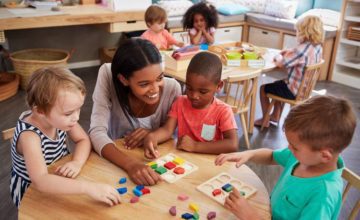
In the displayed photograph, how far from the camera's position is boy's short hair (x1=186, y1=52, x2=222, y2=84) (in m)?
1.49

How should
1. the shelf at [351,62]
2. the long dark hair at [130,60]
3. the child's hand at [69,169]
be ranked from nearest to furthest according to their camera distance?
the child's hand at [69,169] < the long dark hair at [130,60] < the shelf at [351,62]

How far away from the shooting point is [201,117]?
5.13 ft

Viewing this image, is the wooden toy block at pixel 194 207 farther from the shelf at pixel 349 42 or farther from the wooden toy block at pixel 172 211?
the shelf at pixel 349 42

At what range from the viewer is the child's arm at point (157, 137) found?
137cm

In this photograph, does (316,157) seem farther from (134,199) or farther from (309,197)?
(134,199)

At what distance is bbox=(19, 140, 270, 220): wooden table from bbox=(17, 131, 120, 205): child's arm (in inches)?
1.0

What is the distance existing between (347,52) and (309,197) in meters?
4.19

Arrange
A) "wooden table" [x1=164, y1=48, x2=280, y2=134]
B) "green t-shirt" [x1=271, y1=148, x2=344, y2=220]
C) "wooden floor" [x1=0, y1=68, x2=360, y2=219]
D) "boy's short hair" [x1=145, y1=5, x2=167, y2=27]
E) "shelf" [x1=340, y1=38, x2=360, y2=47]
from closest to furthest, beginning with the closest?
"green t-shirt" [x1=271, y1=148, x2=344, y2=220] < "wooden floor" [x1=0, y1=68, x2=360, y2=219] < "wooden table" [x1=164, y1=48, x2=280, y2=134] < "boy's short hair" [x1=145, y1=5, x2=167, y2=27] < "shelf" [x1=340, y1=38, x2=360, y2=47]

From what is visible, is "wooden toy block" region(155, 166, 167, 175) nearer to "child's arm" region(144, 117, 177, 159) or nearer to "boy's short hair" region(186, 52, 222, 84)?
"child's arm" region(144, 117, 177, 159)

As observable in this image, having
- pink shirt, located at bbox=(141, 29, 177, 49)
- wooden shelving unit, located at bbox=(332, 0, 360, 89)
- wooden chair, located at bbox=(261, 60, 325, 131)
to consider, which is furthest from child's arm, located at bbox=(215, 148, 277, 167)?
wooden shelving unit, located at bbox=(332, 0, 360, 89)

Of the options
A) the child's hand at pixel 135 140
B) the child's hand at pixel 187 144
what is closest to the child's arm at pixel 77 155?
the child's hand at pixel 135 140

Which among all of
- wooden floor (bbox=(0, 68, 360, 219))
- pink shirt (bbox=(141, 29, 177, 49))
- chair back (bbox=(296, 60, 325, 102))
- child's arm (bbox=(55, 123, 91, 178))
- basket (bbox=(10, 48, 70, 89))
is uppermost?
pink shirt (bbox=(141, 29, 177, 49))

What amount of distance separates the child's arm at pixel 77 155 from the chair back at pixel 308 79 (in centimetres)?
202

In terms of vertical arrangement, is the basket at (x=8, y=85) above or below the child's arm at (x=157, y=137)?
below
